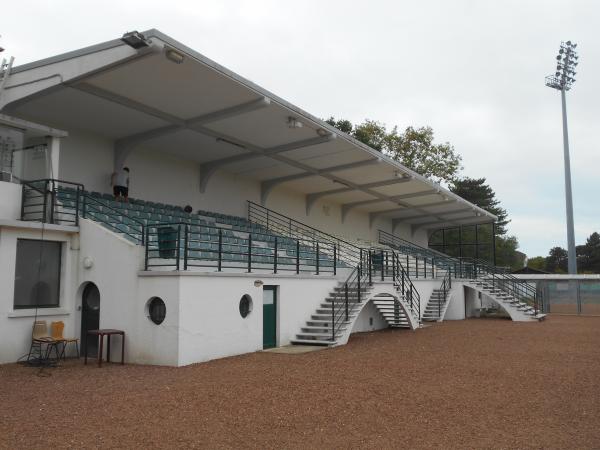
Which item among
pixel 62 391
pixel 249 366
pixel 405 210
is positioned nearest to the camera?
pixel 62 391

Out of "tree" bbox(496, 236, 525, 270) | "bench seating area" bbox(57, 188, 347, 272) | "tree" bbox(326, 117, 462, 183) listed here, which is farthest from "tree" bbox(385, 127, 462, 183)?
"bench seating area" bbox(57, 188, 347, 272)

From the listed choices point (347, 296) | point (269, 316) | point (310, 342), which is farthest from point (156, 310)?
point (347, 296)

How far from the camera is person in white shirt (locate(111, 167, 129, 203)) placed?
52.1ft

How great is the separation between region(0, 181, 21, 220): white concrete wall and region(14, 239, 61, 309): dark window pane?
0.63 meters

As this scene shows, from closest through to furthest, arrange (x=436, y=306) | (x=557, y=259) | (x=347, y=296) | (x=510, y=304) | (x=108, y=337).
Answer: (x=108, y=337), (x=347, y=296), (x=436, y=306), (x=510, y=304), (x=557, y=259)

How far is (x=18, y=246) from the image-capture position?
1119 cm

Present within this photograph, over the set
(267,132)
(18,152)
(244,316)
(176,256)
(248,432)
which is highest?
(267,132)

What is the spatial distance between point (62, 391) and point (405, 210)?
86.9ft

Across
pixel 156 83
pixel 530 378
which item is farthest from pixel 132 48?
pixel 530 378

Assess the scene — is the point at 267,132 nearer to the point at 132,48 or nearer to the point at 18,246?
the point at 132,48

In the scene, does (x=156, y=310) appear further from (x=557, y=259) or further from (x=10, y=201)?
(x=557, y=259)

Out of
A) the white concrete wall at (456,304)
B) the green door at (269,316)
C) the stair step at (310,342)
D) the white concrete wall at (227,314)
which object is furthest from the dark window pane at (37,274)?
the white concrete wall at (456,304)

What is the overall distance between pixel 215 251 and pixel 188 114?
4.68 m

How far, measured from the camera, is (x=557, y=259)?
83.2m
